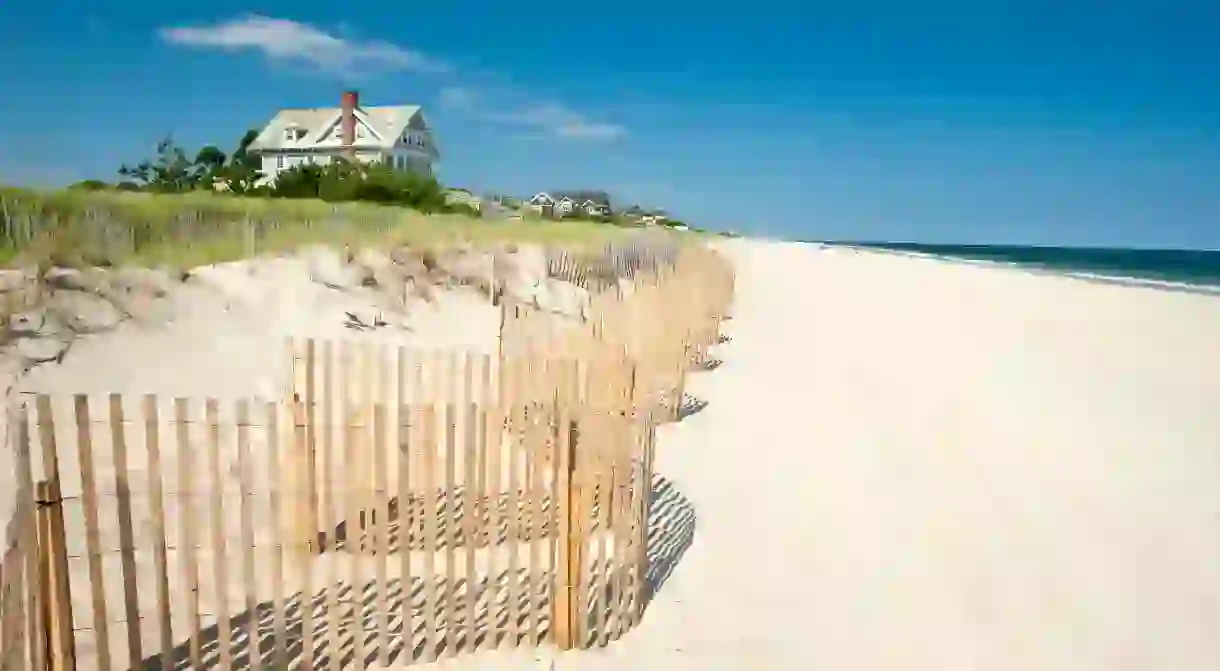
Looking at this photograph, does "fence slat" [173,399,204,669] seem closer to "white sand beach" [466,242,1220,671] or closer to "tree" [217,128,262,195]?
"white sand beach" [466,242,1220,671]

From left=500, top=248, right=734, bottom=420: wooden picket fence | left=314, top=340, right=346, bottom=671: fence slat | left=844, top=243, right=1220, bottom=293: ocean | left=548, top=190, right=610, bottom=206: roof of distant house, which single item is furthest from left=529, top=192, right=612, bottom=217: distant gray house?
left=314, top=340, right=346, bottom=671: fence slat

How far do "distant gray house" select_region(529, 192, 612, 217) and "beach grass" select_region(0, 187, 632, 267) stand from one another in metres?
48.0

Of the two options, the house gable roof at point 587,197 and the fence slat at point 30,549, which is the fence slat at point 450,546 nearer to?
the fence slat at point 30,549

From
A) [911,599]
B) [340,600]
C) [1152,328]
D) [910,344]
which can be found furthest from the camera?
[1152,328]

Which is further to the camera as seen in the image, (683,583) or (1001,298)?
(1001,298)

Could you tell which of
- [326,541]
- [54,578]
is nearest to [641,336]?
[326,541]

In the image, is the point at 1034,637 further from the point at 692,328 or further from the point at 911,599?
the point at 692,328

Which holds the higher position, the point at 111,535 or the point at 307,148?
the point at 307,148

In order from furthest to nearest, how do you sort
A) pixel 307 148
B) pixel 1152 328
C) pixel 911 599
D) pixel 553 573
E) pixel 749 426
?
1. pixel 307 148
2. pixel 1152 328
3. pixel 749 426
4. pixel 911 599
5. pixel 553 573

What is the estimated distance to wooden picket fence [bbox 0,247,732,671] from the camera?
9.01 ft

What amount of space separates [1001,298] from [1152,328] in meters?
7.40

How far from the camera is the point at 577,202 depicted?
8319 centimetres

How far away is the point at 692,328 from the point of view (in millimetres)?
11125

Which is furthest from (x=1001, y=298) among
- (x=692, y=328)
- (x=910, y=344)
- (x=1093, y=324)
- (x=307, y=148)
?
(x=307, y=148)
